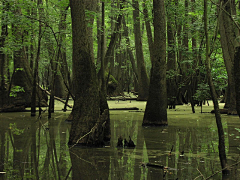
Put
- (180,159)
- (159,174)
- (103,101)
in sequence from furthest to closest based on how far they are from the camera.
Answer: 1. (103,101)
2. (180,159)
3. (159,174)

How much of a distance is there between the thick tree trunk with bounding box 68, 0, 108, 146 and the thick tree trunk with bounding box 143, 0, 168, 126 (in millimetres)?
2938

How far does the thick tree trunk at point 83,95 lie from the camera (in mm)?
7238

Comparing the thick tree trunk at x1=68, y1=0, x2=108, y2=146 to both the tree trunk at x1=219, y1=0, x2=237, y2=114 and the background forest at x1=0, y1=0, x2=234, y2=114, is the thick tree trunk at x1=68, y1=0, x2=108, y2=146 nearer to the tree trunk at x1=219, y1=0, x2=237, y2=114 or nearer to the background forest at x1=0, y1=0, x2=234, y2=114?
the background forest at x1=0, y1=0, x2=234, y2=114

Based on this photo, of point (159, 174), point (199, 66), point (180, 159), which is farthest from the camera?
point (199, 66)

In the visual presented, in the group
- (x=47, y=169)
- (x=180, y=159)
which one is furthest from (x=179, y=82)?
(x=47, y=169)

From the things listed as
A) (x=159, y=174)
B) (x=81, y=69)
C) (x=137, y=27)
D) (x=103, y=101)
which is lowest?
(x=159, y=174)

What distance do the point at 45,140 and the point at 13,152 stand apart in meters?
1.50

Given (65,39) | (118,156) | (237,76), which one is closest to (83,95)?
(118,156)

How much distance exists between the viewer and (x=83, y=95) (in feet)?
24.3

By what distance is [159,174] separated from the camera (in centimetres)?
502

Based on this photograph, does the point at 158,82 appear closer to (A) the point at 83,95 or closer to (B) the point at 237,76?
(A) the point at 83,95

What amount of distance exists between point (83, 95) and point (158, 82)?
340 cm

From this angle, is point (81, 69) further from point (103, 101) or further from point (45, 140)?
point (45, 140)

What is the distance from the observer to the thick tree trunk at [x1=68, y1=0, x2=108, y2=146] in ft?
23.7
